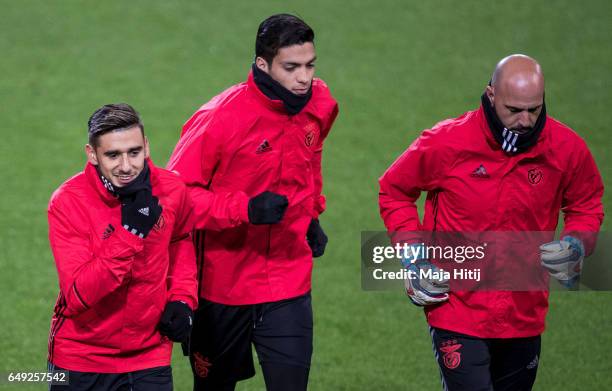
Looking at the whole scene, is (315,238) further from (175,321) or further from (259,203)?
(175,321)

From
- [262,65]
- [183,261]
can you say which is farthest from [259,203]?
[262,65]

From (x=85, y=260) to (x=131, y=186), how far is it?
36 cm

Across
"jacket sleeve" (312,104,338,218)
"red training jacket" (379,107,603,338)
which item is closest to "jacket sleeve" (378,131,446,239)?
"red training jacket" (379,107,603,338)

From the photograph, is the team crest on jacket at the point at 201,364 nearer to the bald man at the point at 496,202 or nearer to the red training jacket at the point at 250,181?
the red training jacket at the point at 250,181

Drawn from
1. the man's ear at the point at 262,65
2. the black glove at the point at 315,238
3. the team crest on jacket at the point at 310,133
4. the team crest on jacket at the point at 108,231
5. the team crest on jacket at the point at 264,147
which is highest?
the man's ear at the point at 262,65

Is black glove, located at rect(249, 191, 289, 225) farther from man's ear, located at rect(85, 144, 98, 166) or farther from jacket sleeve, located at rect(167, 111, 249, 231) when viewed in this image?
man's ear, located at rect(85, 144, 98, 166)

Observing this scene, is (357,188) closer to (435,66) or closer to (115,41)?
(435,66)

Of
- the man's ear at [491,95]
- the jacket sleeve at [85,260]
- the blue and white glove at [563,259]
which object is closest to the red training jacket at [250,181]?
the jacket sleeve at [85,260]

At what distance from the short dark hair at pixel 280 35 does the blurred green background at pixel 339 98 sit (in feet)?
8.34

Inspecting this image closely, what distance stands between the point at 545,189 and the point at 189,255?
171 centimetres

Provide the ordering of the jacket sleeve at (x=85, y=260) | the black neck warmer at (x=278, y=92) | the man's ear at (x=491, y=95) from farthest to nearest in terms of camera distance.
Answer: the black neck warmer at (x=278, y=92) < the man's ear at (x=491, y=95) < the jacket sleeve at (x=85, y=260)

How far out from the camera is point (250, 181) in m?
5.70

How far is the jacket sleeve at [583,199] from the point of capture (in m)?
5.61

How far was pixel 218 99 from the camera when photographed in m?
5.82
